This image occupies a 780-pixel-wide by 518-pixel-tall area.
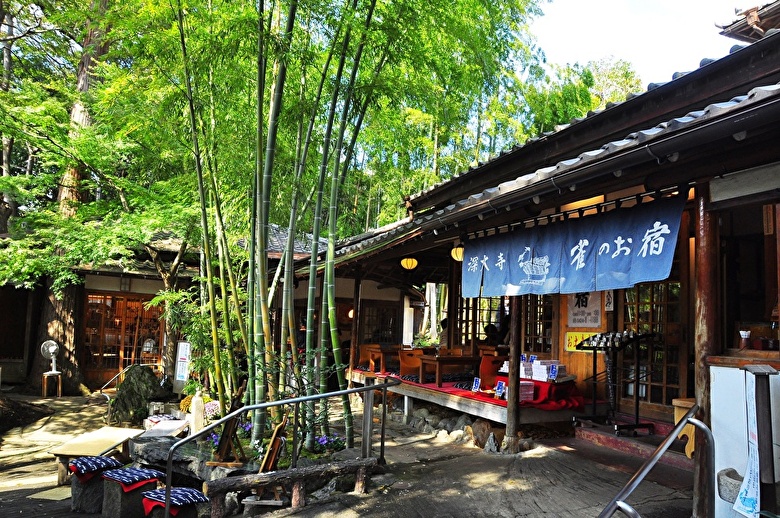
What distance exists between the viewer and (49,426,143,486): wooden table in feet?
24.8

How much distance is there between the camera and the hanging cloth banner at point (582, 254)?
488 centimetres

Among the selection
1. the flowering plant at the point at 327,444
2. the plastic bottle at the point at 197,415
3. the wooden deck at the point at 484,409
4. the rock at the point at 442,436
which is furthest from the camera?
the rock at the point at 442,436

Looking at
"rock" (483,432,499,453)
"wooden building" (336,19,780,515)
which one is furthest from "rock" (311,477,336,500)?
"wooden building" (336,19,780,515)

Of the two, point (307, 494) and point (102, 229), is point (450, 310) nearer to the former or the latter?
point (307, 494)

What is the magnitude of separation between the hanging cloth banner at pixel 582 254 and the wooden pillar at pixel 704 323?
11.1 inches

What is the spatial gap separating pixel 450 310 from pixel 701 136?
344 inches

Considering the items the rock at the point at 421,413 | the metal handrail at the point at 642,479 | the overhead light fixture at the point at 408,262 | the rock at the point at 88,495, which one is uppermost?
the overhead light fixture at the point at 408,262

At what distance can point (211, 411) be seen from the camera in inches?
353

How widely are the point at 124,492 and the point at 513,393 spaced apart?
4857 mm

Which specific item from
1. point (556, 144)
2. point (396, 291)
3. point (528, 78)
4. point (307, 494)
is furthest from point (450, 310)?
point (528, 78)

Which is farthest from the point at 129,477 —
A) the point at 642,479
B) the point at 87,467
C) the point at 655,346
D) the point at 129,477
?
the point at 655,346

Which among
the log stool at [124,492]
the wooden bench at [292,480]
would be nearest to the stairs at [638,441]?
the wooden bench at [292,480]

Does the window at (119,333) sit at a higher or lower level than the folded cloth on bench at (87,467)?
higher

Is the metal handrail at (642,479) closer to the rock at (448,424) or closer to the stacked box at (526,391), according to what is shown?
the stacked box at (526,391)
